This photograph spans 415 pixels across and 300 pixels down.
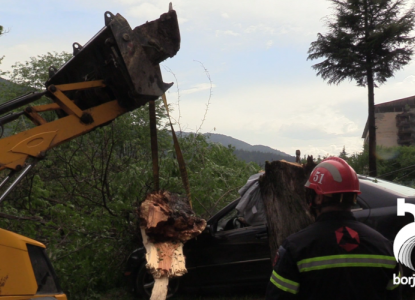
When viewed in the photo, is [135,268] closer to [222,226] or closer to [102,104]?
[222,226]

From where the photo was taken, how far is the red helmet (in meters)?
2.45

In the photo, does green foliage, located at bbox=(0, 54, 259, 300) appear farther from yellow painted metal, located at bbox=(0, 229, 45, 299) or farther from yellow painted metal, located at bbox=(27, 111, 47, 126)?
yellow painted metal, located at bbox=(0, 229, 45, 299)

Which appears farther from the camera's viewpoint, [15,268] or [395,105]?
[395,105]

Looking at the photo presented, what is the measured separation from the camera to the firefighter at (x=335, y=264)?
2.23 m

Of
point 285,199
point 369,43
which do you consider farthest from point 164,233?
point 369,43

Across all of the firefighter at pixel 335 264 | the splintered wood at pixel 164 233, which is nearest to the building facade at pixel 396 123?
the splintered wood at pixel 164 233

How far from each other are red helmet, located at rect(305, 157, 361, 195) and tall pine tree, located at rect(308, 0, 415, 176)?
56.9 feet

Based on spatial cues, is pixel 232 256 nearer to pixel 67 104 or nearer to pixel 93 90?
pixel 93 90

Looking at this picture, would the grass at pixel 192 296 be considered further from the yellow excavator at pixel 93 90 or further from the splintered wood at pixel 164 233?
the yellow excavator at pixel 93 90

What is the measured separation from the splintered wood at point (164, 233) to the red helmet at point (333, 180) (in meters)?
3.98

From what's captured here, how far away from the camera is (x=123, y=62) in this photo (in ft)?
15.3

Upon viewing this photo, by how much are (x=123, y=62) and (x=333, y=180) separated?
2799 millimetres

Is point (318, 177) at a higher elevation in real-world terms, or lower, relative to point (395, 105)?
lower

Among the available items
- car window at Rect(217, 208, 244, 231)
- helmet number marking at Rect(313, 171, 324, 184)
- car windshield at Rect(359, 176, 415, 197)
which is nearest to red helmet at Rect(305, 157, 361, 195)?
helmet number marking at Rect(313, 171, 324, 184)
